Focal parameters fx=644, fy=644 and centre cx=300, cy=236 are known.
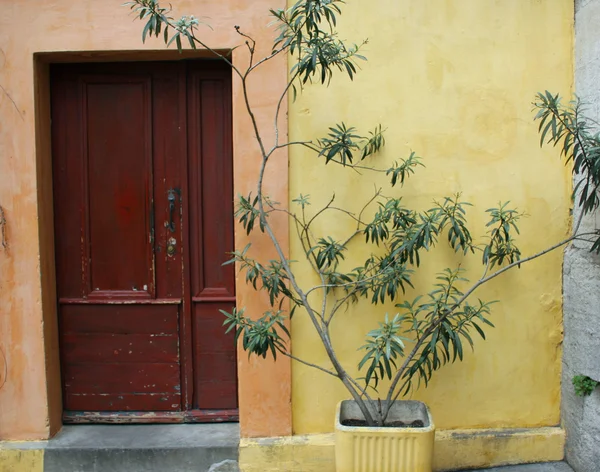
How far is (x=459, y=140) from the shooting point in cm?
369

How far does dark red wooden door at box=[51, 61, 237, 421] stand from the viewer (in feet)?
12.9

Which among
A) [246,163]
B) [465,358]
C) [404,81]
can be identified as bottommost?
[465,358]

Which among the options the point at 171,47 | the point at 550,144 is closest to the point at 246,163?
the point at 171,47

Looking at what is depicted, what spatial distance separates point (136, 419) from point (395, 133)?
2357 millimetres

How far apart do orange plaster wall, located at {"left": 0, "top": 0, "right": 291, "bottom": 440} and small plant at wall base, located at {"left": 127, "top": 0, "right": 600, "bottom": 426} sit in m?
0.07

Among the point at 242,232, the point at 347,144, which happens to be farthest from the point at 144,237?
the point at 347,144

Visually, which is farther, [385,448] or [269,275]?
[269,275]

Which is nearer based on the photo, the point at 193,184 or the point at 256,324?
the point at 256,324

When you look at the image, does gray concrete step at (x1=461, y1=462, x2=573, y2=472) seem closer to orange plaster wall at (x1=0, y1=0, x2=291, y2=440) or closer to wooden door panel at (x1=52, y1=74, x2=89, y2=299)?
orange plaster wall at (x1=0, y1=0, x2=291, y2=440)

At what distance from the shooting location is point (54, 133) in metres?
3.94

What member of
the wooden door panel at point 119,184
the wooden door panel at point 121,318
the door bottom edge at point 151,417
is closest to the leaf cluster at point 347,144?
the wooden door panel at point 119,184

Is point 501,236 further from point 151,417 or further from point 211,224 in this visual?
point 151,417

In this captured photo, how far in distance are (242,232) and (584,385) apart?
81.3 inches

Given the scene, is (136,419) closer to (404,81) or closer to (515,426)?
(515,426)
